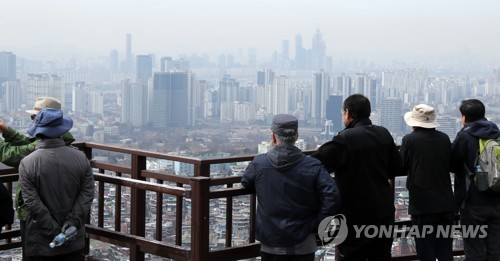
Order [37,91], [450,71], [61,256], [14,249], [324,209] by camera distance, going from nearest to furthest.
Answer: [324,209] → [61,256] → [14,249] → [37,91] → [450,71]

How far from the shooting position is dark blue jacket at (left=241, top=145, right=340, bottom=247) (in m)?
5.00

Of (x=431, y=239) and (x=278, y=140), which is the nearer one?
(x=278, y=140)

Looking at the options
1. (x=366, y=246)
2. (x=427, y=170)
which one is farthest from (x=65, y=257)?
(x=427, y=170)

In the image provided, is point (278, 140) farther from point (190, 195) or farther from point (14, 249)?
point (14, 249)

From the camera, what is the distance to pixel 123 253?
755 centimetres

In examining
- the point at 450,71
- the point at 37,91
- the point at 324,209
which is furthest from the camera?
the point at 450,71

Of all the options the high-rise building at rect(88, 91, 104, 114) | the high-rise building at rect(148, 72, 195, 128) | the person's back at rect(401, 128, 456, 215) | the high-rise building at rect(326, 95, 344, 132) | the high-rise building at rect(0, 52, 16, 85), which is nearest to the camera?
the person's back at rect(401, 128, 456, 215)

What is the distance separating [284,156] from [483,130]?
2.18 m

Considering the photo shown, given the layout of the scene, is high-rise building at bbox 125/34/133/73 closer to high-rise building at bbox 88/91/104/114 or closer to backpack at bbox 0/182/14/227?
high-rise building at bbox 88/91/104/114

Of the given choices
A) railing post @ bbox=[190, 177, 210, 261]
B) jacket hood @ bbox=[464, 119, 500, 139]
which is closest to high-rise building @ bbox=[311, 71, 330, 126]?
jacket hood @ bbox=[464, 119, 500, 139]

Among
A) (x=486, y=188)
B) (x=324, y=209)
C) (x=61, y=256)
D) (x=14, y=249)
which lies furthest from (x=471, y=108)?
(x=14, y=249)

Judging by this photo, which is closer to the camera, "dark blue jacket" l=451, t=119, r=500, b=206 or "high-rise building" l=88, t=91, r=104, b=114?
"dark blue jacket" l=451, t=119, r=500, b=206

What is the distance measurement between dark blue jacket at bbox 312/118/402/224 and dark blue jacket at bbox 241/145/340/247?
0.47 m

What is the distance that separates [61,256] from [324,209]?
6.16 feet
